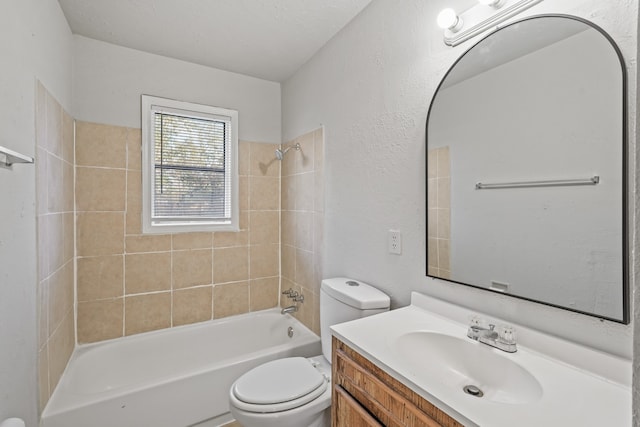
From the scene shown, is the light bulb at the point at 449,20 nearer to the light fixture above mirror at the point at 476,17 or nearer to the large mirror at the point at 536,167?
the light fixture above mirror at the point at 476,17

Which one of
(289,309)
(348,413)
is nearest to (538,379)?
(348,413)

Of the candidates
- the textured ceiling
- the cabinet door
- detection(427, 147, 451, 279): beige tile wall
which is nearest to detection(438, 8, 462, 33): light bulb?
detection(427, 147, 451, 279): beige tile wall

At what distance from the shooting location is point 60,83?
171cm

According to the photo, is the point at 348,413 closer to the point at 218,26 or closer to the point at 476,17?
the point at 476,17

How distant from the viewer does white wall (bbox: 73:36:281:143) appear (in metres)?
2.04

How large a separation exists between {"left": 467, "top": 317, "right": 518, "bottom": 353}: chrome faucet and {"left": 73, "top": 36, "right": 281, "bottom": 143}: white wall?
2.24 metres

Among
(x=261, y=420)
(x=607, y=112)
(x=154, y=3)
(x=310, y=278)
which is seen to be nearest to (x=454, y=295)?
(x=607, y=112)

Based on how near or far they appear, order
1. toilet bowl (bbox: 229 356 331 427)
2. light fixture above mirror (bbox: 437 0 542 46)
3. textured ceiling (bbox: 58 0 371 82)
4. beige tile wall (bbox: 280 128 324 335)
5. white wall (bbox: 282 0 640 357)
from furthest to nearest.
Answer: beige tile wall (bbox: 280 128 324 335) → textured ceiling (bbox: 58 0 371 82) → toilet bowl (bbox: 229 356 331 427) → light fixture above mirror (bbox: 437 0 542 46) → white wall (bbox: 282 0 640 357)

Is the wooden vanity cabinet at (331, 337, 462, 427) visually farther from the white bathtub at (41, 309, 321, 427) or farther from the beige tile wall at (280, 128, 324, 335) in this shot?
the beige tile wall at (280, 128, 324, 335)

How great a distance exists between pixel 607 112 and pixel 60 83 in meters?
2.49

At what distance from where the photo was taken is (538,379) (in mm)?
827

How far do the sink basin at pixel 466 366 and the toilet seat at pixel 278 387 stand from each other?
64 centimetres

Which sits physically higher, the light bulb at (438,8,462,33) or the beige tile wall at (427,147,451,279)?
the light bulb at (438,8,462,33)

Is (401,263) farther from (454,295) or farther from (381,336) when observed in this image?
(381,336)
